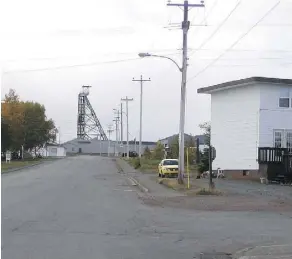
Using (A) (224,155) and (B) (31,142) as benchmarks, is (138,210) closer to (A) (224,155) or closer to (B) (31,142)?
(A) (224,155)

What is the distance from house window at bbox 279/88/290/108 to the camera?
36344 millimetres

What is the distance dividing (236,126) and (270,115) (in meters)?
3.09

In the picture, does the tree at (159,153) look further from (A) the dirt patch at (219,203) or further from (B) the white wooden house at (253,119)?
(A) the dirt patch at (219,203)

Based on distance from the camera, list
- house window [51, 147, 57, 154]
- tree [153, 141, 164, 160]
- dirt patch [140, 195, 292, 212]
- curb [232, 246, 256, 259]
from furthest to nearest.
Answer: house window [51, 147, 57, 154] → tree [153, 141, 164, 160] → dirt patch [140, 195, 292, 212] → curb [232, 246, 256, 259]

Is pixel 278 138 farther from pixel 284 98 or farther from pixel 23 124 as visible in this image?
pixel 23 124

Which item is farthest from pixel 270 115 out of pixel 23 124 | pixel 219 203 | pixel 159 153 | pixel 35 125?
pixel 35 125

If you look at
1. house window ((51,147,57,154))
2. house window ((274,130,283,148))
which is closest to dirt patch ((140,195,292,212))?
house window ((274,130,283,148))

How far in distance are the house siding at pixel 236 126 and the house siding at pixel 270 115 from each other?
1.29 ft

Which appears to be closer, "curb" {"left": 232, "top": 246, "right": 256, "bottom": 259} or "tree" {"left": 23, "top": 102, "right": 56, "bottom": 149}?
"curb" {"left": 232, "top": 246, "right": 256, "bottom": 259}

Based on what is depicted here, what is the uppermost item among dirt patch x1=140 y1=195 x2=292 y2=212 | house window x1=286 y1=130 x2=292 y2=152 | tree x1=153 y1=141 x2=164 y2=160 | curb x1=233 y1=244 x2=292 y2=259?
house window x1=286 y1=130 x2=292 y2=152

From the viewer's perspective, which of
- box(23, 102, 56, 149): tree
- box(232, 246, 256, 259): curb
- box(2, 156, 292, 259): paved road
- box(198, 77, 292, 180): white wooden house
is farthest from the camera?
box(23, 102, 56, 149): tree

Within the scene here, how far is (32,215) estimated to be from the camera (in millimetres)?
15359

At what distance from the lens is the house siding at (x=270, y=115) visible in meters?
35.4

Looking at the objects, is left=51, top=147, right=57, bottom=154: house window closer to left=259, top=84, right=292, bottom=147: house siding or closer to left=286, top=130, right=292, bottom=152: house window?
left=286, top=130, right=292, bottom=152: house window
